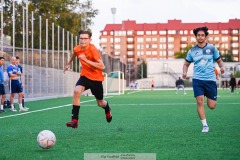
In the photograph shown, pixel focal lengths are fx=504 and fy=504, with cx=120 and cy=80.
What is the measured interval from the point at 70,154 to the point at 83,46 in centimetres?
370

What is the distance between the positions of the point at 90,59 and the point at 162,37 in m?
165

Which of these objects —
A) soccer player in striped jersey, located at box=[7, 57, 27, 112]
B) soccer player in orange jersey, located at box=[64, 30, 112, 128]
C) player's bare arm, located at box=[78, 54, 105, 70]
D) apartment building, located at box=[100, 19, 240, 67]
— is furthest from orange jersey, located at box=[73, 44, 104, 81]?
apartment building, located at box=[100, 19, 240, 67]

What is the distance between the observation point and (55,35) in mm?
33406

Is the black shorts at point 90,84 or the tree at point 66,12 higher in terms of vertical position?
the tree at point 66,12

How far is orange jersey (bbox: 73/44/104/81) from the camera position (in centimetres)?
998

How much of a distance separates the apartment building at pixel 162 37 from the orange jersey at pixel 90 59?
6321 inches

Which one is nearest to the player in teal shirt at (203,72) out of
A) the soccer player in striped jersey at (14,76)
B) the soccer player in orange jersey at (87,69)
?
the soccer player in orange jersey at (87,69)

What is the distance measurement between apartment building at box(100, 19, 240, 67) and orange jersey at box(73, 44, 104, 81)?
→ 161 m

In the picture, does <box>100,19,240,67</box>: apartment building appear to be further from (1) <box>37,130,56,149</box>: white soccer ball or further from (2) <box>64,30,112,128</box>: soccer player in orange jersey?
(1) <box>37,130,56,149</box>: white soccer ball

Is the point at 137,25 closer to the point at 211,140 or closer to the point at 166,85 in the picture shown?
the point at 166,85

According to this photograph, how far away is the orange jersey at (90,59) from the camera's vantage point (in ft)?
32.7

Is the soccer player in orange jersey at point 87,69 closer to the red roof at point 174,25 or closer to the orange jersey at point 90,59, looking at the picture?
the orange jersey at point 90,59

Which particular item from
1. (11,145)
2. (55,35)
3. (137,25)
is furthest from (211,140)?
(137,25)

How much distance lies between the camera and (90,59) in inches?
395
